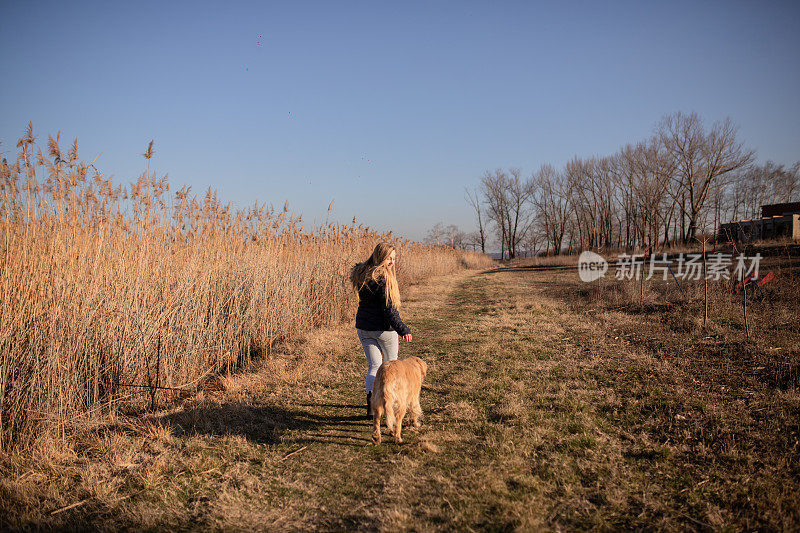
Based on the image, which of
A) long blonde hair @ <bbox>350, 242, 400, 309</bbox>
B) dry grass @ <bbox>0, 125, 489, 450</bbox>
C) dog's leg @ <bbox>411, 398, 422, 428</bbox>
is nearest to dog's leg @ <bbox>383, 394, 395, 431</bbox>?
dog's leg @ <bbox>411, 398, 422, 428</bbox>

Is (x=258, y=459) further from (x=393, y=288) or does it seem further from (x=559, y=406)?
(x=559, y=406)

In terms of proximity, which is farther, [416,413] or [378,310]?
[378,310]

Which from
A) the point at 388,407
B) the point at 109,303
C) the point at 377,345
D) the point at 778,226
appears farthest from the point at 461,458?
the point at 778,226

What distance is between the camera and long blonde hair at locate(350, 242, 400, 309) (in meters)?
3.86

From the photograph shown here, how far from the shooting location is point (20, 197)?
12.2 feet

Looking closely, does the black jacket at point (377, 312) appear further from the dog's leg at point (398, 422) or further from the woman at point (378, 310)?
the dog's leg at point (398, 422)

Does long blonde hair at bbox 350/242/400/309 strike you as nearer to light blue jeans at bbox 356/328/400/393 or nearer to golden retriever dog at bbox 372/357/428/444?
light blue jeans at bbox 356/328/400/393

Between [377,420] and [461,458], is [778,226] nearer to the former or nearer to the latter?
[461,458]

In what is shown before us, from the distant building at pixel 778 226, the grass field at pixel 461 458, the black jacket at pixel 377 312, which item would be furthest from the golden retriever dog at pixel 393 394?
the distant building at pixel 778 226

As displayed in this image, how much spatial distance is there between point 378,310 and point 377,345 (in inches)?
15.8

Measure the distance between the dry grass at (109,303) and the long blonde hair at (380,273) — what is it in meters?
2.37

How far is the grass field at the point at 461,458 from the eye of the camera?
246 centimetres

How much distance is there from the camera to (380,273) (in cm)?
388

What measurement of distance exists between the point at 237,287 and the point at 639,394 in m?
5.66
